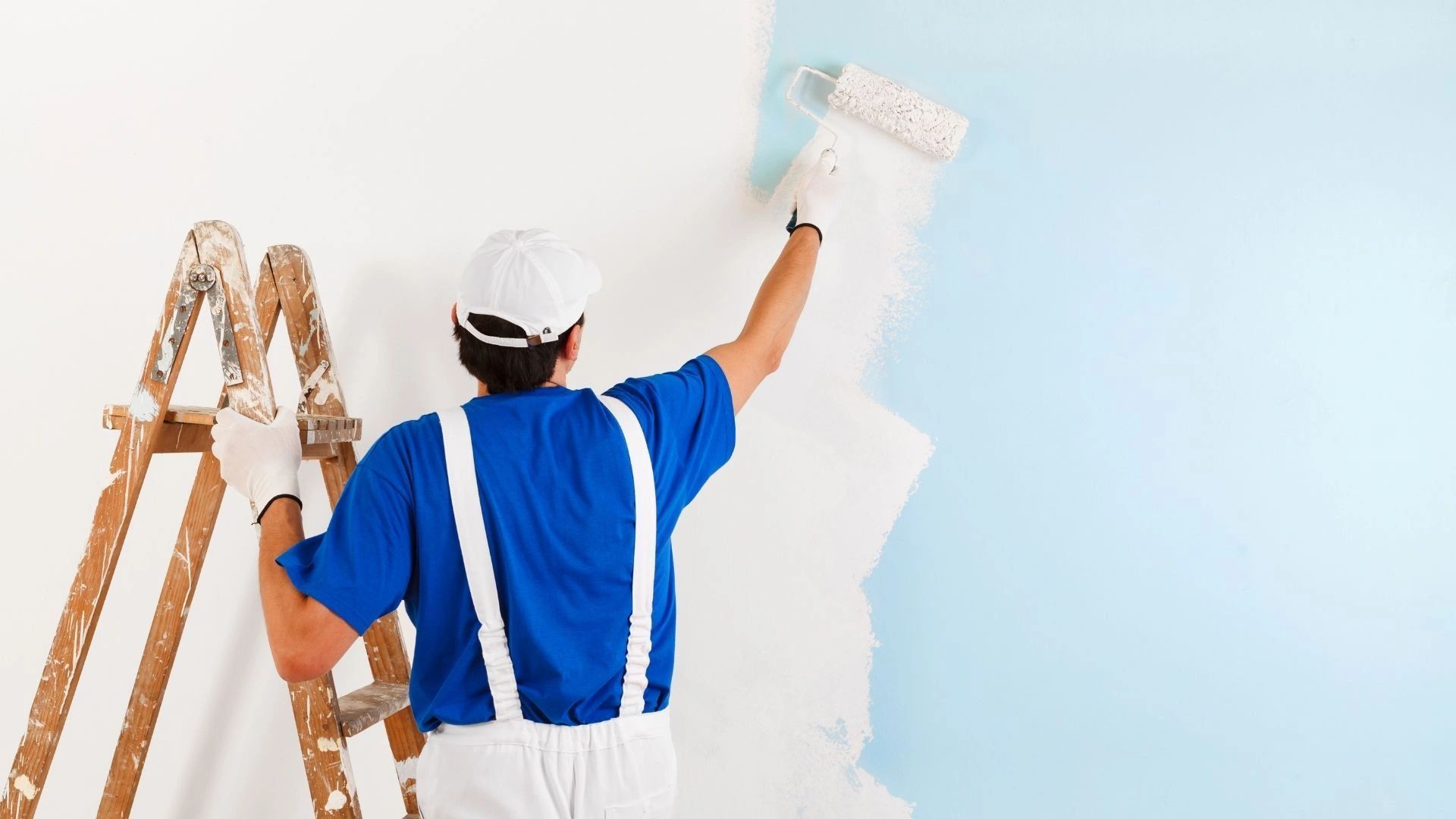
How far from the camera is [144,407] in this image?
125cm

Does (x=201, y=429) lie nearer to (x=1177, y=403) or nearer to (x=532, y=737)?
(x=532, y=737)

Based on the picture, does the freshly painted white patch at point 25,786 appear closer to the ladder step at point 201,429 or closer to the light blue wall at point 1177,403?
→ the ladder step at point 201,429

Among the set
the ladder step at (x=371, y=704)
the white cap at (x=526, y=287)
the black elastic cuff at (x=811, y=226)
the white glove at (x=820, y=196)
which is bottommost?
the ladder step at (x=371, y=704)

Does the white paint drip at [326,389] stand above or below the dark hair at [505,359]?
below

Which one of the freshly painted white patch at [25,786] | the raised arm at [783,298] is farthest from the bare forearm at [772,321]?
the freshly painted white patch at [25,786]

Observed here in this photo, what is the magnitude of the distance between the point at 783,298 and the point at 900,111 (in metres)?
0.33

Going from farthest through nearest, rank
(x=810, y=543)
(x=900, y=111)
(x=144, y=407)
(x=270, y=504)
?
(x=810, y=543) → (x=900, y=111) → (x=144, y=407) → (x=270, y=504)

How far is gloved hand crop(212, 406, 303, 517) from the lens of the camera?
3.80 ft

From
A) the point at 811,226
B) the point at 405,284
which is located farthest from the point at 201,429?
the point at 811,226

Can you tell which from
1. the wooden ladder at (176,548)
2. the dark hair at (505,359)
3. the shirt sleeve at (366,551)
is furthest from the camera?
the wooden ladder at (176,548)

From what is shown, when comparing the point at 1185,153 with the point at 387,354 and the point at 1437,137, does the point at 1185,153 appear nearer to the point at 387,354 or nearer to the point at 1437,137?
the point at 1437,137

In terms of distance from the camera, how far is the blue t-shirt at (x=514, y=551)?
1.01m

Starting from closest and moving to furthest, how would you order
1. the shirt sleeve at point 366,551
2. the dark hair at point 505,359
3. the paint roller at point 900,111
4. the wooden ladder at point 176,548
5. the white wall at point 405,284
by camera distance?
the shirt sleeve at point 366,551, the dark hair at point 505,359, the wooden ladder at point 176,548, the paint roller at point 900,111, the white wall at point 405,284

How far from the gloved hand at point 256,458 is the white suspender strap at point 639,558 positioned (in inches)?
16.9
